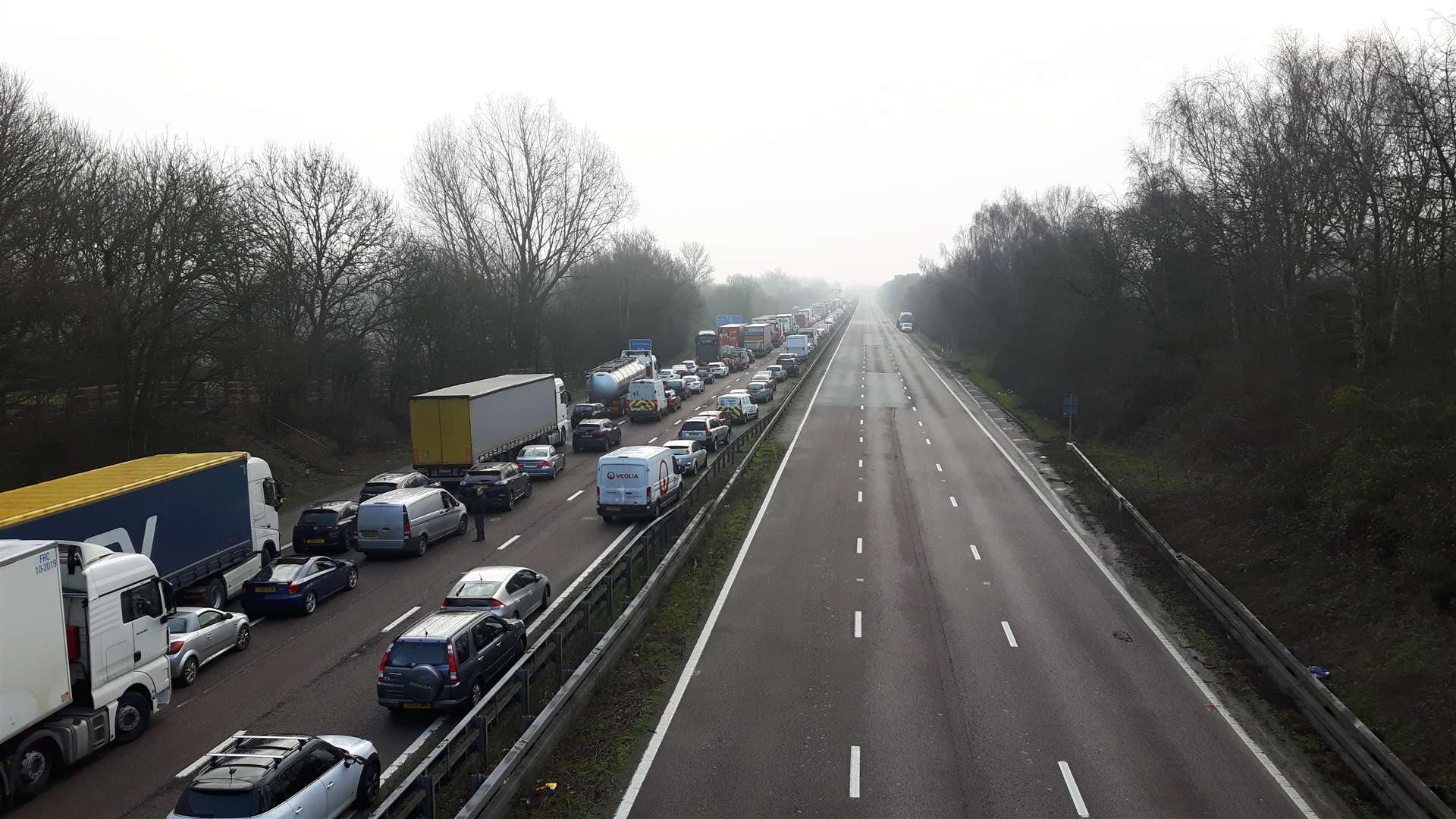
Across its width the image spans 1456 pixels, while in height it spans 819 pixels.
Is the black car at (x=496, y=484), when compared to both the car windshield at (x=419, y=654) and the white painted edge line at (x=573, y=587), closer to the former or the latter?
the white painted edge line at (x=573, y=587)

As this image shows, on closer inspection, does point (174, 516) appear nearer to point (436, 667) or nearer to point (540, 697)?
point (436, 667)

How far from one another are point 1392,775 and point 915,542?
595 inches

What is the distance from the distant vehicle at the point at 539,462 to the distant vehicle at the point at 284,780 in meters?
24.9

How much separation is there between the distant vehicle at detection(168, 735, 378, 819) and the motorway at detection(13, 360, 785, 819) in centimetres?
109

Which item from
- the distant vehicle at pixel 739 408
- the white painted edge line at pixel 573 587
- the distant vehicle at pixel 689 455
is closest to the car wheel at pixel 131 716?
the white painted edge line at pixel 573 587

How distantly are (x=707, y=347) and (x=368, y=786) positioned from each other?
82.0m

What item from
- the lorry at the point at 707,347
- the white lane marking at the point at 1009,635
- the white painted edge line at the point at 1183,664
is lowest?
the white painted edge line at the point at 1183,664

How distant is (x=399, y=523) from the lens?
2528cm

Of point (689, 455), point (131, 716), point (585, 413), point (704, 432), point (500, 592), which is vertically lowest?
point (131, 716)

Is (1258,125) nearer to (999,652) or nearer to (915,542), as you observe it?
(915,542)

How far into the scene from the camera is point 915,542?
86.4ft

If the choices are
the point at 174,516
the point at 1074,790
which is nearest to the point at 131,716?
the point at 174,516

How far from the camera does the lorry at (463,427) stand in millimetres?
33219

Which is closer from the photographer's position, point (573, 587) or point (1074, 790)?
point (1074, 790)
